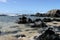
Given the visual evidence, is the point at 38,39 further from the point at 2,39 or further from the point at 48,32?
the point at 2,39

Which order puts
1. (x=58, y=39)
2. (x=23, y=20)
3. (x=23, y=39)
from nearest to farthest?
(x=58, y=39), (x=23, y=39), (x=23, y=20)

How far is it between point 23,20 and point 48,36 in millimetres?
40958

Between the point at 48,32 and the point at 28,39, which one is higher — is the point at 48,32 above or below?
above

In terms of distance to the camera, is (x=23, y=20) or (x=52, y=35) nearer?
(x=52, y=35)

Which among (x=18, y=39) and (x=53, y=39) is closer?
(x=53, y=39)

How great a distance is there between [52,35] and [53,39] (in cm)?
74

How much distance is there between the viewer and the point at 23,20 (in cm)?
5884

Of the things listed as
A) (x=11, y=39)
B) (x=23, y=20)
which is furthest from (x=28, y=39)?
(x=23, y=20)

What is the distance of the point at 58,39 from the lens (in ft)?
56.6

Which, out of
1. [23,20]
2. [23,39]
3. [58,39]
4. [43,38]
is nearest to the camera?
[58,39]

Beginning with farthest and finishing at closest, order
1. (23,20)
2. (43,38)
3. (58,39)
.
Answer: (23,20) → (43,38) → (58,39)

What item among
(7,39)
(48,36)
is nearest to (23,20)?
(7,39)

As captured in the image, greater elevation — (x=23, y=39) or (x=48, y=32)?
(x=48, y=32)

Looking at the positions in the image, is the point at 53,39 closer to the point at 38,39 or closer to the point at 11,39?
the point at 38,39
